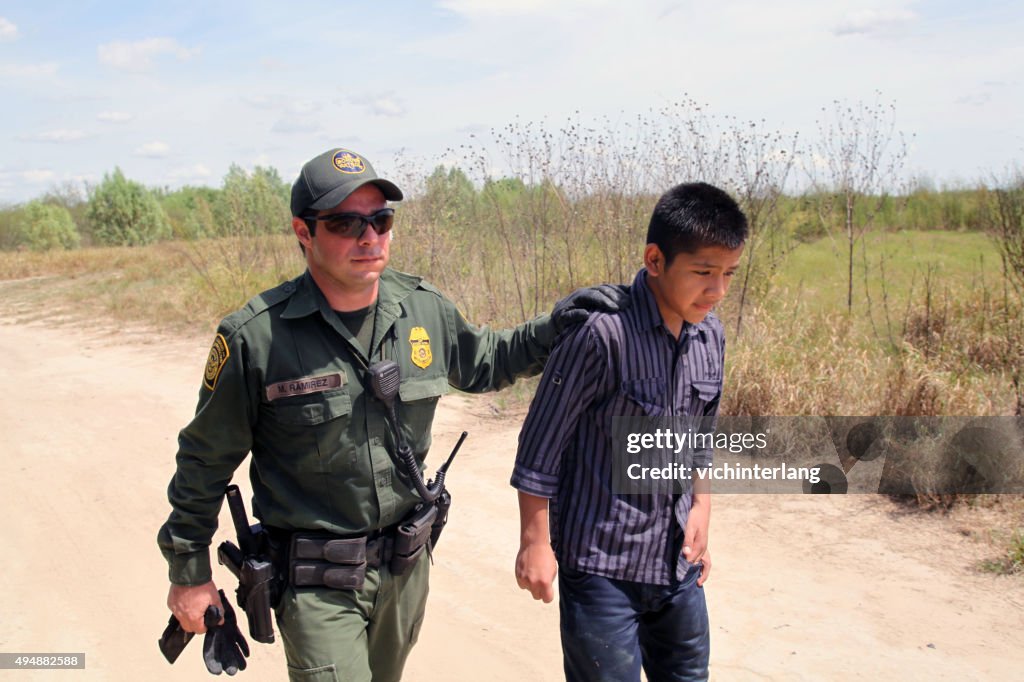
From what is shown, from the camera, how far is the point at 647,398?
2.17 metres

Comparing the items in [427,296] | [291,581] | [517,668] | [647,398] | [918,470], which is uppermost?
[427,296]

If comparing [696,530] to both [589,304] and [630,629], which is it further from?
[589,304]

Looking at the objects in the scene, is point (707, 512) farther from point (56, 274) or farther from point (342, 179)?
point (56, 274)

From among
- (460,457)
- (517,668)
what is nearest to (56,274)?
(460,457)

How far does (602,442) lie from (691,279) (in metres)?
0.49

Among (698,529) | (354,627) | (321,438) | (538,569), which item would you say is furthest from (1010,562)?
(321,438)

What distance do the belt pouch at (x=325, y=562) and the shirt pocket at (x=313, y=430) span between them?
0.66ft

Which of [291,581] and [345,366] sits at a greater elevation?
[345,366]

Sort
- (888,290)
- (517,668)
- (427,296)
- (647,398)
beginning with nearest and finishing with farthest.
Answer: (647,398) → (427,296) → (517,668) → (888,290)

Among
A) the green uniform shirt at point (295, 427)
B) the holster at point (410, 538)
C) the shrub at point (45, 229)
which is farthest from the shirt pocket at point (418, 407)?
the shrub at point (45, 229)

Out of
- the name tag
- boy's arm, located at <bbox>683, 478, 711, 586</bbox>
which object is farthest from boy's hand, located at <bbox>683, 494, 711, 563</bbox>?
the name tag

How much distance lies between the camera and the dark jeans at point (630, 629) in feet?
6.85

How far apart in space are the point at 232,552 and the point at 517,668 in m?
1.62

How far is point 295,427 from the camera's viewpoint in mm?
2236
